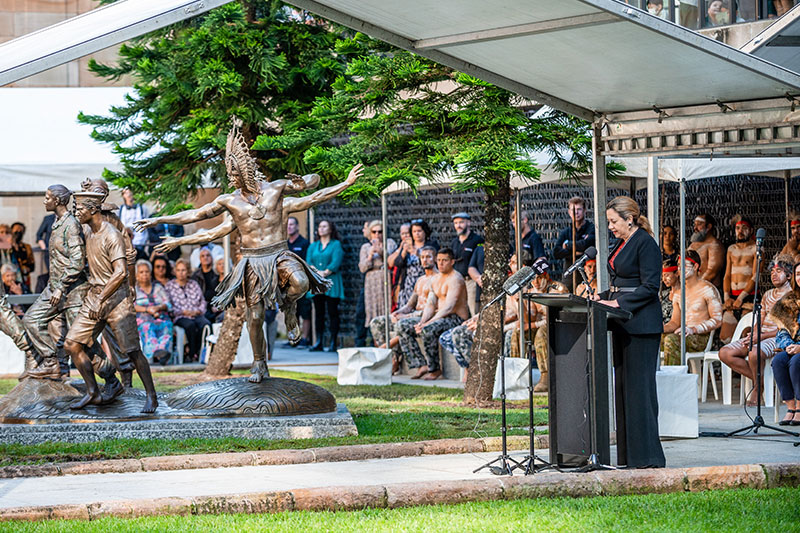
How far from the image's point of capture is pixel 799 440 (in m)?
10.2

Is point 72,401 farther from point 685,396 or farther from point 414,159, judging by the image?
point 685,396

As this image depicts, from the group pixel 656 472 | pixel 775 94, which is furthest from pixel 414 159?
pixel 656 472

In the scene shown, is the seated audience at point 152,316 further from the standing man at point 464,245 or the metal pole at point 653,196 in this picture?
the metal pole at point 653,196

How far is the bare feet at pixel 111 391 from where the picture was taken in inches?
444

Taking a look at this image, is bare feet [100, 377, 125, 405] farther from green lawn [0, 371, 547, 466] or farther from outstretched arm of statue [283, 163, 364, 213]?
outstretched arm of statue [283, 163, 364, 213]

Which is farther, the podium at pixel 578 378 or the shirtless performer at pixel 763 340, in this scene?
the shirtless performer at pixel 763 340

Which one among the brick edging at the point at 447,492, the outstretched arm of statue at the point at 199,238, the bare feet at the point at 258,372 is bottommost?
the brick edging at the point at 447,492

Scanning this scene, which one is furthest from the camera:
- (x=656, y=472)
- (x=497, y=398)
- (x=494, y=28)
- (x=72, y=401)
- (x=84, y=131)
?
(x=84, y=131)

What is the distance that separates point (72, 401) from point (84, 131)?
9.23 metres

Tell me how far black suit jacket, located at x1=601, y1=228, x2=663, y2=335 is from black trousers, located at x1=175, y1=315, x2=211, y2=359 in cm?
1185

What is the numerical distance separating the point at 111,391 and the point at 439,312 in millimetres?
6233

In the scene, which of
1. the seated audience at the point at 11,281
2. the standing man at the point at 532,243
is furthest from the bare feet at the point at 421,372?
the seated audience at the point at 11,281

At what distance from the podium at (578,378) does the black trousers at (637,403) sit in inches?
8.7

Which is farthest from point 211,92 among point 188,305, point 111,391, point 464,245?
point 111,391
